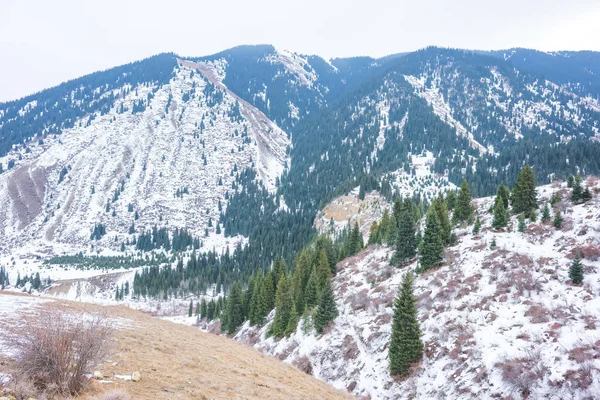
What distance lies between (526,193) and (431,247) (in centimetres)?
1477

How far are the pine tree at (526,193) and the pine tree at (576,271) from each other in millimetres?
16041

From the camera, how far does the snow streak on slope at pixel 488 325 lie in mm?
20219

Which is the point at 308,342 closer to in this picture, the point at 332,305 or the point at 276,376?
the point at 332,305

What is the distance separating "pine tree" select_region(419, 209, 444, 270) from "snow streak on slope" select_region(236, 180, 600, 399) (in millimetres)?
1174

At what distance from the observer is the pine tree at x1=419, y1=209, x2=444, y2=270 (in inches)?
1550

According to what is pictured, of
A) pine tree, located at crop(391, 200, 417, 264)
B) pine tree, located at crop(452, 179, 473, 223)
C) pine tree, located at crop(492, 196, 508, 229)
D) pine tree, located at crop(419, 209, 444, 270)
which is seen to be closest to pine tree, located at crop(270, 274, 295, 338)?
pine tree, located at crop(391, 200, 417, 264)

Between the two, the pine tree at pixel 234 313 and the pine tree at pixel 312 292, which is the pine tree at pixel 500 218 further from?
the pine tree at pixel 234 313

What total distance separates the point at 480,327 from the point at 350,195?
13718 cm

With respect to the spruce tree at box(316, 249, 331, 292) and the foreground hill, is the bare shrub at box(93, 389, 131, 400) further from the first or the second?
the spruce tree at box(316, 249, 331, 292)

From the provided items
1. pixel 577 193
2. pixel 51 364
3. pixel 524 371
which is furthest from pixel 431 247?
pixel 51 364

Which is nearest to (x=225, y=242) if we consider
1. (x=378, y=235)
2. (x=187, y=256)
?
(x=187, y=256)

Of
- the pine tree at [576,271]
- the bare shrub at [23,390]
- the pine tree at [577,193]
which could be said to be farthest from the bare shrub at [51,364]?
the pine tree at [577,193]

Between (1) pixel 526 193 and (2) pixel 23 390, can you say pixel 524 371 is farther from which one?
(1) pixel 526 193

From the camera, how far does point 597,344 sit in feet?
64.9
